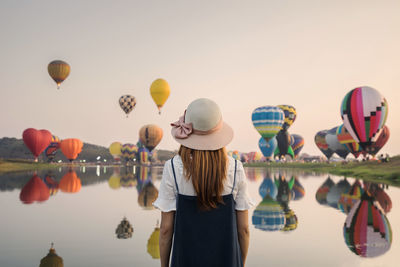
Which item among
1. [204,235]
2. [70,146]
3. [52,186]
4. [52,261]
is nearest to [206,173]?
[204,235]

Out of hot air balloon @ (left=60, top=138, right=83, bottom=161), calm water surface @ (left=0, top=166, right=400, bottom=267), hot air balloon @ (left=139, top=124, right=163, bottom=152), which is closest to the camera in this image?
calm water surface @ (left=0, top=166, right=400, bottom=267)

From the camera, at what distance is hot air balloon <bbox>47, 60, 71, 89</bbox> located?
157 feet

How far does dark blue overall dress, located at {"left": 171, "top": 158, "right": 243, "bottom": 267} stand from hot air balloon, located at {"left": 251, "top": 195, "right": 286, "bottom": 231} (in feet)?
18.8

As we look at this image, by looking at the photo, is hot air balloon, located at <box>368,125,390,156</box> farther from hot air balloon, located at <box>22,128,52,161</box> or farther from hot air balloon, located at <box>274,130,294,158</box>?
hot air balloon, located at <box>22,128,52,161</box>

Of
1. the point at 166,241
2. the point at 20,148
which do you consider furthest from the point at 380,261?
the point at 20,148

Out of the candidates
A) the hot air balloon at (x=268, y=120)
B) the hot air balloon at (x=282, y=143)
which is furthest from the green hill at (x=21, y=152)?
the hot air balloon at (x=268, y=120)

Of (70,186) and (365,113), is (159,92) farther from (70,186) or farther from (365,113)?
(70,186)

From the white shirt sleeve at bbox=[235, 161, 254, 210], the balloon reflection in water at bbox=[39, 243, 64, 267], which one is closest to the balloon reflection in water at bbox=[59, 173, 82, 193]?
the balloon reflection in water at bbox=[39, 243, 64, 267]

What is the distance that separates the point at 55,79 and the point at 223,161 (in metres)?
50.6

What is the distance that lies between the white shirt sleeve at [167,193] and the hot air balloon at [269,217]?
5901mm

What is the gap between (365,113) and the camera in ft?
126

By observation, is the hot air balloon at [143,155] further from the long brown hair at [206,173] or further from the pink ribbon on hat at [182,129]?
the long brown hair at [206,173]

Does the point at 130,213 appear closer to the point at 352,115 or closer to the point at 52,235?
the point at 52,235

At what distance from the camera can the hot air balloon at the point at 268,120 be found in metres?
55.0
